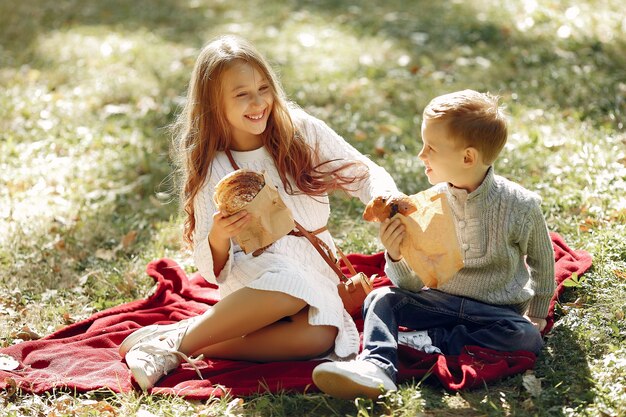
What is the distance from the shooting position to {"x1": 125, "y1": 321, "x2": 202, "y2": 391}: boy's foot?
10.4ft

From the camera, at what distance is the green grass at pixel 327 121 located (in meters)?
3.06

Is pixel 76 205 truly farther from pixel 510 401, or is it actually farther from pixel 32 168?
pixel 510 401

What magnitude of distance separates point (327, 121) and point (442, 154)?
2.70m

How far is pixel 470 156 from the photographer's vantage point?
3070mm

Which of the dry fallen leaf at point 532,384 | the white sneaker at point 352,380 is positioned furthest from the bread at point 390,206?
the dry fallen leaf at point 532,384

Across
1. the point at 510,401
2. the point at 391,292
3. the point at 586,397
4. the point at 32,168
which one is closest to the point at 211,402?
the point at 391,292

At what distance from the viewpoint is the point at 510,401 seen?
287 cm

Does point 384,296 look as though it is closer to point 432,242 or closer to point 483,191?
point 432,242

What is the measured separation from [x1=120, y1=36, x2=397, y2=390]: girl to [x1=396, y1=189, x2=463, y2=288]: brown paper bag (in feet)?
1.15

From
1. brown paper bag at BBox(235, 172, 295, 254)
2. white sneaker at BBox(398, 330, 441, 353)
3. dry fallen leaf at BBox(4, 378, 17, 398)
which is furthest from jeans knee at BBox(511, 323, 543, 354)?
dry fallen leaf at BBox(4, 378, 17, 398)

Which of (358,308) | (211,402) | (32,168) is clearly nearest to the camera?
(211,402)

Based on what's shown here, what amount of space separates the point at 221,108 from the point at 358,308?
3.49 feet

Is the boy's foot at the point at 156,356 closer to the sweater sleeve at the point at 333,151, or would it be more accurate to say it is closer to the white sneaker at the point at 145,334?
the white sneaker at the point at 145,334

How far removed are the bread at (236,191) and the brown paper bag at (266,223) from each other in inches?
1.8
